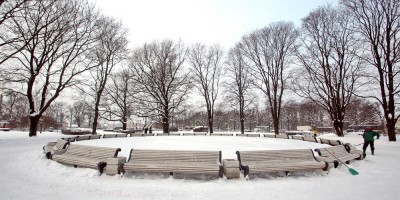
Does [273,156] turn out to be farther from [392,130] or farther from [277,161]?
[392,130]

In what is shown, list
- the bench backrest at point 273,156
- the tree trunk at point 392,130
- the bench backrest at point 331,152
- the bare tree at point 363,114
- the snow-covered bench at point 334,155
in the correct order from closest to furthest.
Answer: the bench backrest at point 273,156
the snow-covered bench at point 334,155
the bench backrest at point 331,152
the tree trunk at point 392,130
the bare tree at point 363,114

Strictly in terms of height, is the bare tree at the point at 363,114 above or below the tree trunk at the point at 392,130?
above

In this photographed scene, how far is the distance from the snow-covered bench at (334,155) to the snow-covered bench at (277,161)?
0.62 m

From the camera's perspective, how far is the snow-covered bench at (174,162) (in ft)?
23.6

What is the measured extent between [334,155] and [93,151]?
8905 mm

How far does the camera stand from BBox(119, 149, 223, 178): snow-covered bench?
7.18 metres

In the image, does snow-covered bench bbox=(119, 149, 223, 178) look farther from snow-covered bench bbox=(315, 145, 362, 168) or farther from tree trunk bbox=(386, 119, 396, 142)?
tree trunk bbox=(386, 119, 396, 142)

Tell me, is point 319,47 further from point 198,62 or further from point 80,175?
point 80,175

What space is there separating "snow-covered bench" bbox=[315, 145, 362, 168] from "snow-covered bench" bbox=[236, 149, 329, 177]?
24.5 inches

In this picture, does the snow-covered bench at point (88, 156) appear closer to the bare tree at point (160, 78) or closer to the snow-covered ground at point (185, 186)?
the snow-covered ground at point (185, 186)

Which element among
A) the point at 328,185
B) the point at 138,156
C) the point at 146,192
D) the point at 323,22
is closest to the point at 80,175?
the point at 138,156

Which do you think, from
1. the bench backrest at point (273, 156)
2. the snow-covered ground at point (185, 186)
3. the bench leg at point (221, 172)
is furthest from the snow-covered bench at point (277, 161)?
the bench leg at point (221, 172)

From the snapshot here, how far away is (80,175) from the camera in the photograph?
24.9 ft

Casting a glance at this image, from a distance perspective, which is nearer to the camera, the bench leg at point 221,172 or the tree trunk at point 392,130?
the bench leg at point 221,172
